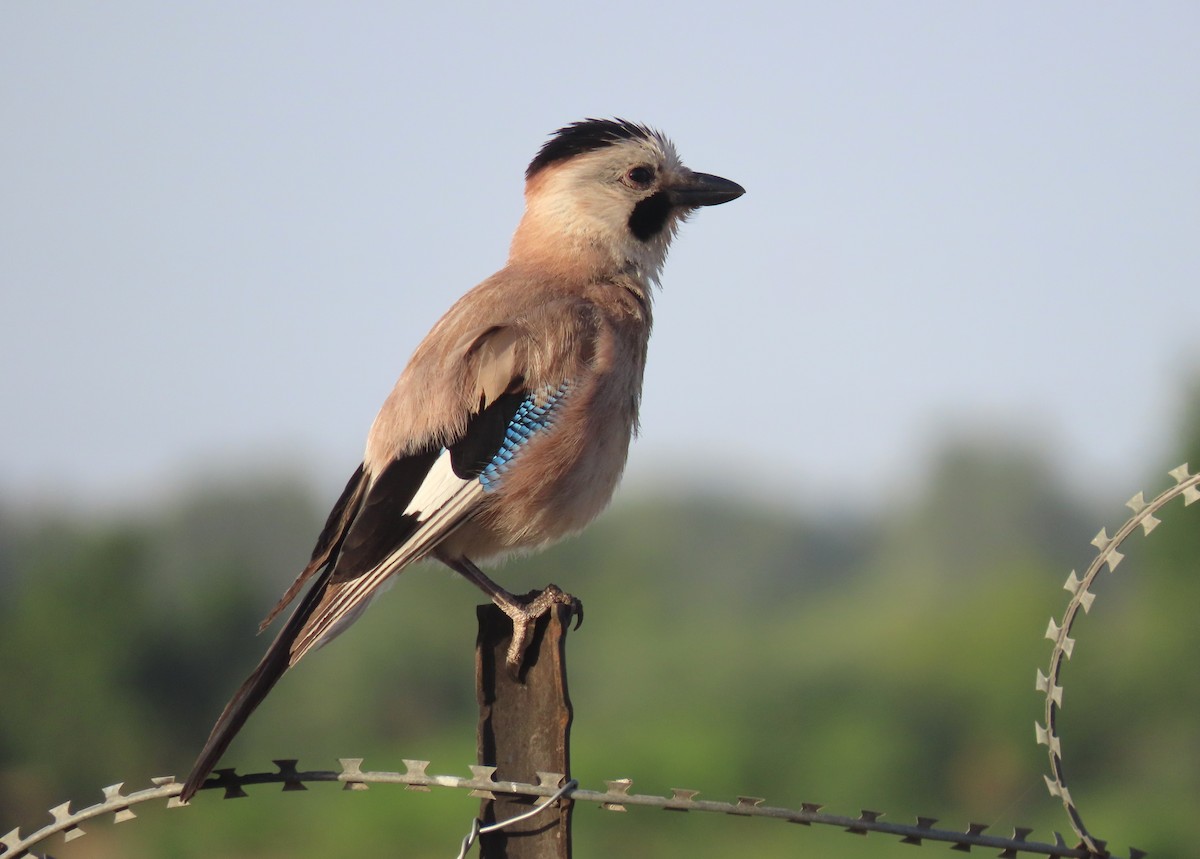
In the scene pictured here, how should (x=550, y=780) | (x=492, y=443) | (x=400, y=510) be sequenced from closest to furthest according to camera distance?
(x=550, y=780) → (x=400, y=510) → (x=492, y=443)

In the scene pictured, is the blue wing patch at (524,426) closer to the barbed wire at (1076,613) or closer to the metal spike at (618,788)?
the metal spike at (618,788)

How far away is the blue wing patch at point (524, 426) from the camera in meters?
5.71

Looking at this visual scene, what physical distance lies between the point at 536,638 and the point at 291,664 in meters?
1.10

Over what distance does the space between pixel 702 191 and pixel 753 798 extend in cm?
431

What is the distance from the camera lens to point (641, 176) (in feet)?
24.2

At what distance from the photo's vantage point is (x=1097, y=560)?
3.70 metres

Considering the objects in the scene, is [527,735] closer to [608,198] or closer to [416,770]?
[416,770]

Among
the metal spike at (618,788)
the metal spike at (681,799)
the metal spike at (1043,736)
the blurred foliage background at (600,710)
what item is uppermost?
the metal spike at (1043,736)

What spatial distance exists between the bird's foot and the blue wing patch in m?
0.65

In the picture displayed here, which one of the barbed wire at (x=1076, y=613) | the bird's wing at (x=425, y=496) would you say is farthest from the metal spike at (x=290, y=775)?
the barbed wire at (x=1076, y=613)

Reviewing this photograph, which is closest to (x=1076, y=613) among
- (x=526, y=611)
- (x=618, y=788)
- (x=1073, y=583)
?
(x=1073, y=583)

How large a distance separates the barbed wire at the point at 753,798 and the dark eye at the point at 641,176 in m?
3.98

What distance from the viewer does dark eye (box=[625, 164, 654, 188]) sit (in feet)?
24.1

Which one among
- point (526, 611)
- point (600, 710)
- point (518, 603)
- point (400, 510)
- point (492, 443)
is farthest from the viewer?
point (600, 710)
